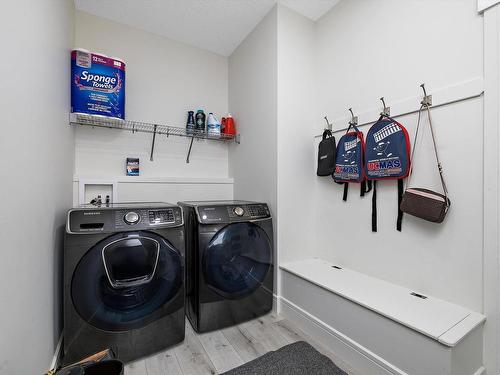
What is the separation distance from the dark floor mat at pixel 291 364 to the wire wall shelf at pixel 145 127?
181cm

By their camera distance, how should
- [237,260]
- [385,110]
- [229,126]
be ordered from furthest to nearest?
1. [229,126]
2. [237,260]
3. [385,110]

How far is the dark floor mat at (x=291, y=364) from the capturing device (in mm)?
1312

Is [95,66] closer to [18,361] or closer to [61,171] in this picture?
[61,171]

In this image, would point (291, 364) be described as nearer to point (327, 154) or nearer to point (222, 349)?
point (222, 349)

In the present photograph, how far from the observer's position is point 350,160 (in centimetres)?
176

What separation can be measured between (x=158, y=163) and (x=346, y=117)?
1.73m

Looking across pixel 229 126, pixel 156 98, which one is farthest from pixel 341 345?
pixel 156 98

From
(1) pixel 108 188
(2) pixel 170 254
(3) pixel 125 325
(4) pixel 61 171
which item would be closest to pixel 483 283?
(2) pixel 170 254

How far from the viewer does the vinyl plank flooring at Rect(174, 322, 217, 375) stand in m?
1.33

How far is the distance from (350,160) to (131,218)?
1514 millimetres

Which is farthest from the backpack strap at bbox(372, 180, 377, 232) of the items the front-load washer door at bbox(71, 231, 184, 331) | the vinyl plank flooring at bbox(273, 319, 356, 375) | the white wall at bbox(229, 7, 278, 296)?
the front-load washer door at bbox(71, 231, 184, 331)

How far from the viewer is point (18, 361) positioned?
0.83 m

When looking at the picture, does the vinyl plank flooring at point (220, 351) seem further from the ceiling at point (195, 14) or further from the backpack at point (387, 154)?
the ceiling at point (195, 14)

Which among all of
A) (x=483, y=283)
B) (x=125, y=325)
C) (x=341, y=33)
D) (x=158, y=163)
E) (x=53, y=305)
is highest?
(x=341, y=33)
